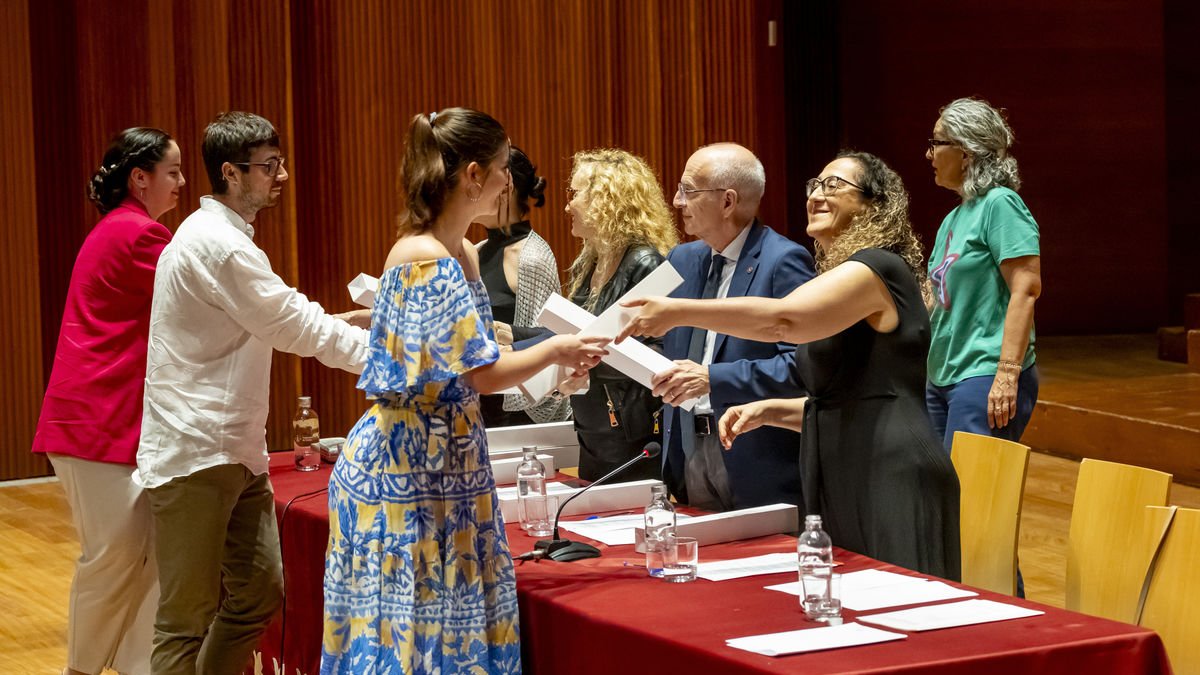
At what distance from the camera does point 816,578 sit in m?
2.18

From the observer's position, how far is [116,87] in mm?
7164

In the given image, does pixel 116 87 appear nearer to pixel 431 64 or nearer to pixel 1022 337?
pixel 431 64

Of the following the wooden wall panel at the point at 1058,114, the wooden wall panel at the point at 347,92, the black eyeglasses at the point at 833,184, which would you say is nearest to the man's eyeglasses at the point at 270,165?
the black eyeglasses at the point at 833,184

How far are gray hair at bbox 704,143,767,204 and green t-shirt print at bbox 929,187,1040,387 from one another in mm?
941

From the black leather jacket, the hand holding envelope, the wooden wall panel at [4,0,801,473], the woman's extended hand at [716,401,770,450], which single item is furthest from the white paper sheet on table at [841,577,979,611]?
the wooden wall panel at [4,0,801,473]

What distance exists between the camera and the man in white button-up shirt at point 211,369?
10.0 ft

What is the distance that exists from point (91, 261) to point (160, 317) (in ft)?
1.61

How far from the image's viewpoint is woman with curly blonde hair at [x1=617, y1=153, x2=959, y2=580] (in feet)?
8.82

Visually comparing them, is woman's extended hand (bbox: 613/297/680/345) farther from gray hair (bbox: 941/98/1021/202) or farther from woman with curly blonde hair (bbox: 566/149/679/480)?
gray hair (bbox: 941/98/1021/202)

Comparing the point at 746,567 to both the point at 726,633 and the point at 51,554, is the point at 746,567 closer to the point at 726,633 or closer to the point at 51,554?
the point at 726,633

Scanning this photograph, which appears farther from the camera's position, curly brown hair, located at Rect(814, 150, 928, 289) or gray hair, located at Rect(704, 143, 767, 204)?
gray hair, located at Rect(704, 143, 767, 204)

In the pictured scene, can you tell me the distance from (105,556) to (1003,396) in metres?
2.47

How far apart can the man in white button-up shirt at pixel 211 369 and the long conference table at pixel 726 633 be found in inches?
29.5

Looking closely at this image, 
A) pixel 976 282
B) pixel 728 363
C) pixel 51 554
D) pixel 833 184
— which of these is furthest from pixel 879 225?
pixel 51 554
